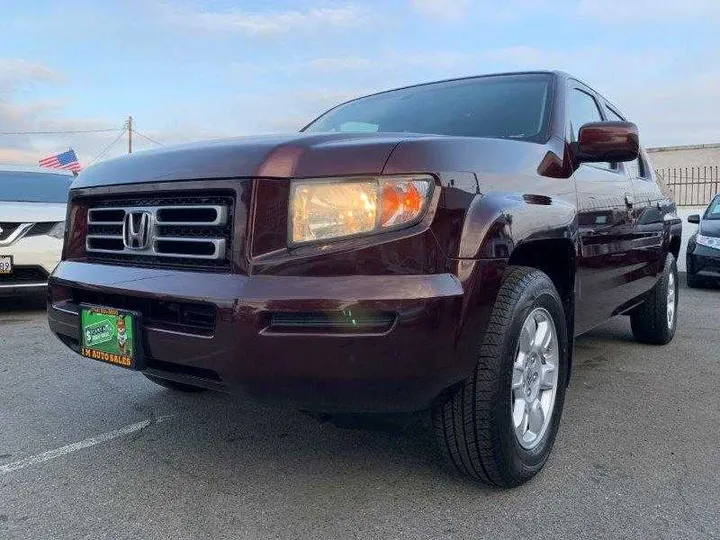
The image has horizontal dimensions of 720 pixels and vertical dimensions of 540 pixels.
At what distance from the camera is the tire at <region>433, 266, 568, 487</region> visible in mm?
2205

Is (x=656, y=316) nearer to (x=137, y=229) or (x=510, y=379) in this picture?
(x=510, y=379)

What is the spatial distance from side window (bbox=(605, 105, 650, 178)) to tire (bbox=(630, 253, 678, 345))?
0.73 meters

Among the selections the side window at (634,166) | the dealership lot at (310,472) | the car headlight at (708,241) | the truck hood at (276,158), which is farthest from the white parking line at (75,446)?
the car headlight at (708,241)

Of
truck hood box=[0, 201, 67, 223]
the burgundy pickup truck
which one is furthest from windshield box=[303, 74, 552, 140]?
truck hood box=[0, 201, 67, 223]

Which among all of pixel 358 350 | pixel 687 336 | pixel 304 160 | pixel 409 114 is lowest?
pixel 687 336

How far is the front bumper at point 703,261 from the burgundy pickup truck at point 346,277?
20.8ft

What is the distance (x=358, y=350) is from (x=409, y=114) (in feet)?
6.05

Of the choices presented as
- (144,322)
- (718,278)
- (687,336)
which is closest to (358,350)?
(144,322)

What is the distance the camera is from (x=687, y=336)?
17.8 ft

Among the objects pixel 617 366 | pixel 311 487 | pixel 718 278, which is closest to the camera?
pixel 311 487

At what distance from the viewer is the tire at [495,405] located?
2205mm

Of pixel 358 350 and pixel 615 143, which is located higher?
pixel 615 143

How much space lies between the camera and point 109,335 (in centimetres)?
236

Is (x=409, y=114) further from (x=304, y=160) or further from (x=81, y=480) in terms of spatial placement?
(x=81, y=480)
